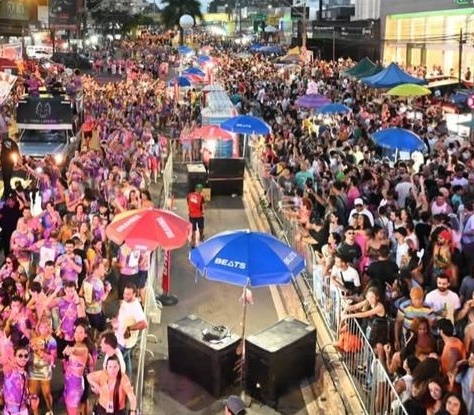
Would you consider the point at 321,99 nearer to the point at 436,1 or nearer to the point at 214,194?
the point at 214,194

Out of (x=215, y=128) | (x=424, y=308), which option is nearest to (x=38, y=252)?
(x=424, y=308)

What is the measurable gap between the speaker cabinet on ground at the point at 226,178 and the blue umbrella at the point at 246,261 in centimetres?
1150

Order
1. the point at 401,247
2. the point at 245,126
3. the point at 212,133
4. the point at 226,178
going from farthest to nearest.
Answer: the point at 226,178 → the point at 212,133 → the point at 245,126 → the point at 401,247

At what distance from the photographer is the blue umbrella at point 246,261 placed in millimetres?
8148

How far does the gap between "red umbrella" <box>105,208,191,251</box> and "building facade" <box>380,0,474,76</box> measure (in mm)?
29881

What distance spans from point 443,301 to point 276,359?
2062mm

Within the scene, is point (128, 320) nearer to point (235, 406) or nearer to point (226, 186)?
point (235, 406)

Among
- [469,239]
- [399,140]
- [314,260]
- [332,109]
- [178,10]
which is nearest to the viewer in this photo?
[469,239]

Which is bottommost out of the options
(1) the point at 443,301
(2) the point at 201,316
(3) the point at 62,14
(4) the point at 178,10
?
(2) the point at 201,316

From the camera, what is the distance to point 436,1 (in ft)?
147

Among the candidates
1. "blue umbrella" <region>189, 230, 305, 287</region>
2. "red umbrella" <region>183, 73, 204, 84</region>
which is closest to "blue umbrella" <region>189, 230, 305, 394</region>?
"blue umbrella" <region>189, 230, 305, 287</region>

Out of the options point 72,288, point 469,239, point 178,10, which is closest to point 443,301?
point 469,239

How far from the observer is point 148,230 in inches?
375

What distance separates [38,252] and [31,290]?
7.37 ft
